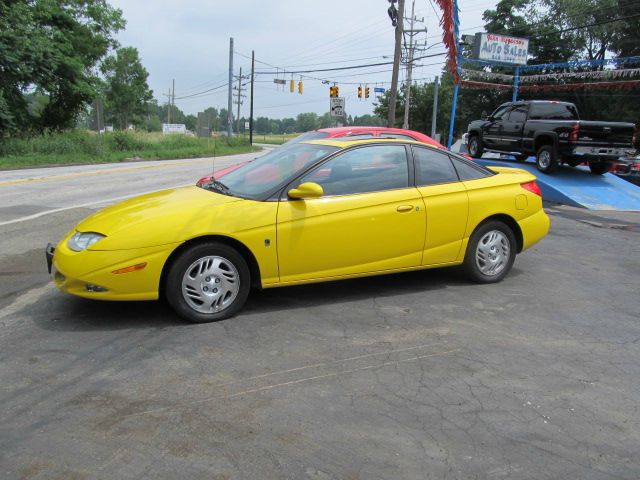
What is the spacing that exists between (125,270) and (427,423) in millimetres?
2456

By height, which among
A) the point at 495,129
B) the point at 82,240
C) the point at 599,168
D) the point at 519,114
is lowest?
the point at 82,240

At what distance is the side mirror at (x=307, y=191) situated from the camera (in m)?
4.63

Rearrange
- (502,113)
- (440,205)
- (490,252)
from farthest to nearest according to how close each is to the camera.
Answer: (502,113)
(490,252)
(440,205)

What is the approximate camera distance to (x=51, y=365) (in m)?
3.66

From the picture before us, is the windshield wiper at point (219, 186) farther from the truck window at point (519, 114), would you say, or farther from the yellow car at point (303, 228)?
the truck window at point (519, 114)

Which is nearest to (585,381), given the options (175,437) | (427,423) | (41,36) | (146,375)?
(427,423)

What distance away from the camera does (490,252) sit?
229 inches

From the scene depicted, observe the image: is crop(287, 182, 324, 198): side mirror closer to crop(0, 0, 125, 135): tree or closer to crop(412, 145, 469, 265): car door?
crop(412, 145, 469, 265): car door

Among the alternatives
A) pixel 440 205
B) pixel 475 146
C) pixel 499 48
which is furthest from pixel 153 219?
pixel 499 48

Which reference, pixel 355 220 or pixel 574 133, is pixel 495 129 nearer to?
pixel 574 133

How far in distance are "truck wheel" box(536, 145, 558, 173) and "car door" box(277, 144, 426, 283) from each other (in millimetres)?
9333

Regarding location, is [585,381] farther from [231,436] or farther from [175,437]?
[175,437]

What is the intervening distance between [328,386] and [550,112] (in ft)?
42.7

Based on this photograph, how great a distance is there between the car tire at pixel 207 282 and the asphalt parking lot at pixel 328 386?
0.47 ft
